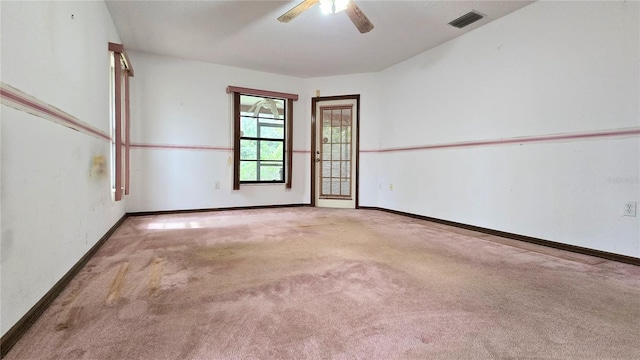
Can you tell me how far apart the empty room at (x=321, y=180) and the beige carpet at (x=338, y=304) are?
0.05 ft

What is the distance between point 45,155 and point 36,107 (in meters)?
0.26

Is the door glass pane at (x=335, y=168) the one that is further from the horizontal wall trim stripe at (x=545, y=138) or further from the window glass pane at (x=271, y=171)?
the horizontal wall trim stripe at (x=545, y=138)

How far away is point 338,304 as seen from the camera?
154 cm

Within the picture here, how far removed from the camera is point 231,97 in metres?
4.96

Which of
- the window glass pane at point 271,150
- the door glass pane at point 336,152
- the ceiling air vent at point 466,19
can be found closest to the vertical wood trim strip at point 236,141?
the window glass pane at point 271,150

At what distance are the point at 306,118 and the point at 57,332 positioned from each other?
478 centimetres

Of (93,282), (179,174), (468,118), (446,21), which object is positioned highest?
(446,21)

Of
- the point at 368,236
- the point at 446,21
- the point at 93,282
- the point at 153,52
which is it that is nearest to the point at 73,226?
the point at 93,282

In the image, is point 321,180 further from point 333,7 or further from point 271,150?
point 333,7

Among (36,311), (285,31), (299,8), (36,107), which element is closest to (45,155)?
(36,107)

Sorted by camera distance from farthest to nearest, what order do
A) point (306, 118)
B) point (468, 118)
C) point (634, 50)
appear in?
point (306, 118) < point (468, 118) < point (634, 50)

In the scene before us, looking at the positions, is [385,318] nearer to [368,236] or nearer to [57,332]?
[57,332]

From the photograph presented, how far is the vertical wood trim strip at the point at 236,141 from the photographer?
16.2 ft

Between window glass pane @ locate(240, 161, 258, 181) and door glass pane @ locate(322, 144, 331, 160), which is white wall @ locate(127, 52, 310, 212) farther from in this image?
door glass pane @ locate(322, 144, 331, 160)
